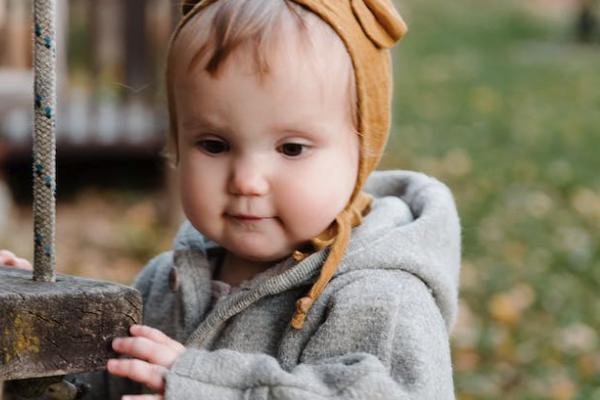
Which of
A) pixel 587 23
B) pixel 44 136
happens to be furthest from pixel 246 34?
pixel 587 23

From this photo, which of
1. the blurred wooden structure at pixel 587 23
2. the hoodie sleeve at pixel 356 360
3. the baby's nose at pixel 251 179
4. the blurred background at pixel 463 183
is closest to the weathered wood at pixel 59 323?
the hoodie sleeve at pixel 356 360

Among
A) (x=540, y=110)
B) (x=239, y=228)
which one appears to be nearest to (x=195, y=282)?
(x=239, y=228)

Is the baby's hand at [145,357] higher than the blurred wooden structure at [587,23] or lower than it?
lower

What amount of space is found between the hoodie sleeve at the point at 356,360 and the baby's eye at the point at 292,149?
9.7 inches

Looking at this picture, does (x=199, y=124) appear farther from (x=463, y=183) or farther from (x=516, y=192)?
(x=463, y=183)

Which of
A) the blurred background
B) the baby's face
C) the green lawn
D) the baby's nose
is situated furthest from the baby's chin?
the green lawn

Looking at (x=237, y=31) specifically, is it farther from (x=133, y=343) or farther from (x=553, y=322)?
(x=553, y=322)

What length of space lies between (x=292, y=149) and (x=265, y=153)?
0.16 ft

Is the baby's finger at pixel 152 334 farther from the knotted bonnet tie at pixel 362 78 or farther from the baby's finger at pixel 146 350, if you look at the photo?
the knotted bonnet tie at pixel 362 78

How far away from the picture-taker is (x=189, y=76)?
1965mm

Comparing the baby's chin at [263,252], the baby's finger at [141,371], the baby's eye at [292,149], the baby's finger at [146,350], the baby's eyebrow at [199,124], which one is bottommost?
the baby's finger at [141,371]

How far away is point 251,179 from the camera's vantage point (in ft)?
6.30

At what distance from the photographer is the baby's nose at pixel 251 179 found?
1.92 meters

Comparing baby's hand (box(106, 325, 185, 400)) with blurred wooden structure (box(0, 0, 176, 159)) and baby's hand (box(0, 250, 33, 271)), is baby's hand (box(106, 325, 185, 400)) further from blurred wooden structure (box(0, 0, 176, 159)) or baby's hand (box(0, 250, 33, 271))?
blurred wooden structure (box(0, 0, 176, 159))
